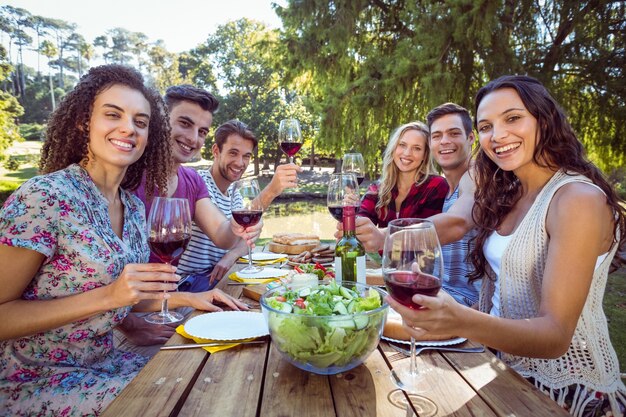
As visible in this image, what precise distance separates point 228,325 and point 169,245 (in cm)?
35

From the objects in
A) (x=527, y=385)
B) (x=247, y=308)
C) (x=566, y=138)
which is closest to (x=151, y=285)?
(x=247, y=308)

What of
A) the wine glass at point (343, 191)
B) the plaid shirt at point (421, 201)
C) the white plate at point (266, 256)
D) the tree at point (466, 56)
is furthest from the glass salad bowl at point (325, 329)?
the tree at point (466, 56)

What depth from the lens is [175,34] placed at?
136 ft

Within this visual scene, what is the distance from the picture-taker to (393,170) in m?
3.38

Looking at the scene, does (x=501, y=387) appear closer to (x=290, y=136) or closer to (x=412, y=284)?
(x=412, y=284)

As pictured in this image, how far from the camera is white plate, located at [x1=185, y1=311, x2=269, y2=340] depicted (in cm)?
133

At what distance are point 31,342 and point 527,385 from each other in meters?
1.66

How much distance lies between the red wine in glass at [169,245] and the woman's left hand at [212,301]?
0.24 metres

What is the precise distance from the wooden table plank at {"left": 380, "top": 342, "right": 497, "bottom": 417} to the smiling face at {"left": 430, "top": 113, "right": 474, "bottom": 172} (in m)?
2.12

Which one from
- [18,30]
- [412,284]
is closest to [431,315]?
[412,284]

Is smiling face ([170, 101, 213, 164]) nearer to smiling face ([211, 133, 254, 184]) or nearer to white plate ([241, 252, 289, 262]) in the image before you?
smiling face ([211, 133, 254, 184])

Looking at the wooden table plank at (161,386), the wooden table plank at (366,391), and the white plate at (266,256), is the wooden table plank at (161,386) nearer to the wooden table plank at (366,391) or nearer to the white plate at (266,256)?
the wooden table plank at (366,391)

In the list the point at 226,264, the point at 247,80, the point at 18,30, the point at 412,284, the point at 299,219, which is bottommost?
the point at 299,219

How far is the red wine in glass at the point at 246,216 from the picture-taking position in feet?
6.41
